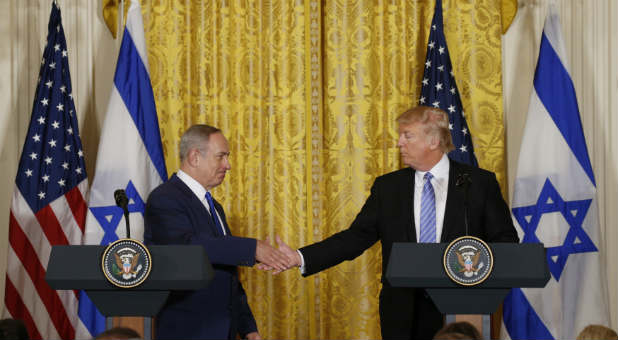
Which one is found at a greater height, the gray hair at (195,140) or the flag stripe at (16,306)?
the gray hair at (195,140)

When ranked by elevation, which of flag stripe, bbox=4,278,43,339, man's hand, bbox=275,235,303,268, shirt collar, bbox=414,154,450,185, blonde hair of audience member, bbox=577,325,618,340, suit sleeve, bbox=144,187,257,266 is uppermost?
shirt collar, bbox=414,154,450,185

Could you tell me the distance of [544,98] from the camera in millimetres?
5348

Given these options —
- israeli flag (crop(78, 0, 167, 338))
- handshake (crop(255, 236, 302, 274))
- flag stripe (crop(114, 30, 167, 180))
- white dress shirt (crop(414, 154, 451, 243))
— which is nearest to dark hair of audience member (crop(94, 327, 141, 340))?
handshake (crop(255, 236, 302, 274))

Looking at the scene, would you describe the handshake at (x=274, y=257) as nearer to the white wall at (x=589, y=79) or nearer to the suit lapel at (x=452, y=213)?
the suit lapel at (x=452, y=213)

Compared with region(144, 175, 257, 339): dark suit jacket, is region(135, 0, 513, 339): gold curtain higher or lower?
higher

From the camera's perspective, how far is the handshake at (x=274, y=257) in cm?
375

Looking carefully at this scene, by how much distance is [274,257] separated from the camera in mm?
3826

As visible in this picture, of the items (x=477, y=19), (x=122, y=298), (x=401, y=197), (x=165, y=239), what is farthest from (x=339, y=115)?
(x=122, y=298)

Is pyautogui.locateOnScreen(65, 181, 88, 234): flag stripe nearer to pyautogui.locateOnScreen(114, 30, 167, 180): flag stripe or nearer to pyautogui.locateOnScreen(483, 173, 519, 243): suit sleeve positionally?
pyautogui.locateOnScreen(114, 30, 167, 180): flag stripe

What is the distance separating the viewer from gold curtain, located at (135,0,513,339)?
5.59 metres

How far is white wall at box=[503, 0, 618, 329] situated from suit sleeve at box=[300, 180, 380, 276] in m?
1.72

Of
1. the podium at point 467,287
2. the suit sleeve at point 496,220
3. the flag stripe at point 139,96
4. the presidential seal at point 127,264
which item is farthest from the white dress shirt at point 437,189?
the flag stripe at point 139,96

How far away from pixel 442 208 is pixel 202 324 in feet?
4.46

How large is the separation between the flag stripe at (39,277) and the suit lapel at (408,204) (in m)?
2.40
